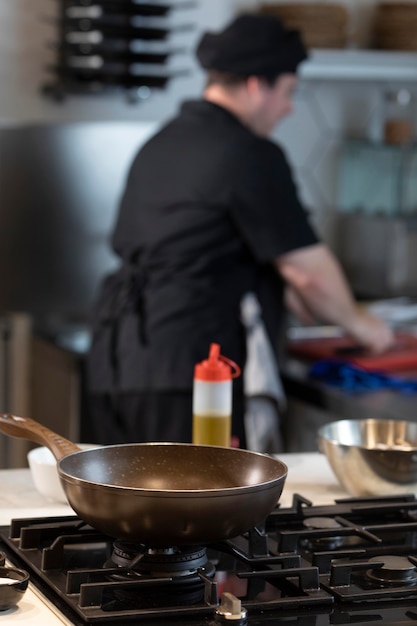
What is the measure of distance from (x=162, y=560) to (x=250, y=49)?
74.8 inches

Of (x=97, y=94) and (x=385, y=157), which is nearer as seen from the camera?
(x=97, y=94)

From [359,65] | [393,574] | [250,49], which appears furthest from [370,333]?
[393,574]

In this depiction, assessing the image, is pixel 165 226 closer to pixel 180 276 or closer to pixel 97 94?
pixel 180 276

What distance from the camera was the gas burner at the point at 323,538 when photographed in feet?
4.23

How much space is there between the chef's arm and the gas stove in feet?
4.92

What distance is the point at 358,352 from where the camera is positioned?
10.0ft

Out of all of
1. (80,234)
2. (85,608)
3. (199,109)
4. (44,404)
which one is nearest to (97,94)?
(80,234)

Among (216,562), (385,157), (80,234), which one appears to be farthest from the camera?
(385,157)

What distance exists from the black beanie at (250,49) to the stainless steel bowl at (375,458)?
1431mm

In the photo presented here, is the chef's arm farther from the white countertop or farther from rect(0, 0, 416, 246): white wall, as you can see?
the white countertop

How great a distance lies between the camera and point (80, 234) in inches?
140

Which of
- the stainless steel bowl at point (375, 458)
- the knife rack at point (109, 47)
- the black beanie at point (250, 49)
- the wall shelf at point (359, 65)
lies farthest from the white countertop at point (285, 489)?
the wall shelf at point (359, 65)

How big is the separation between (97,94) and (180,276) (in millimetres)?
866

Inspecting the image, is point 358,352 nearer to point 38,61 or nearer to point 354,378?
point 354,378
